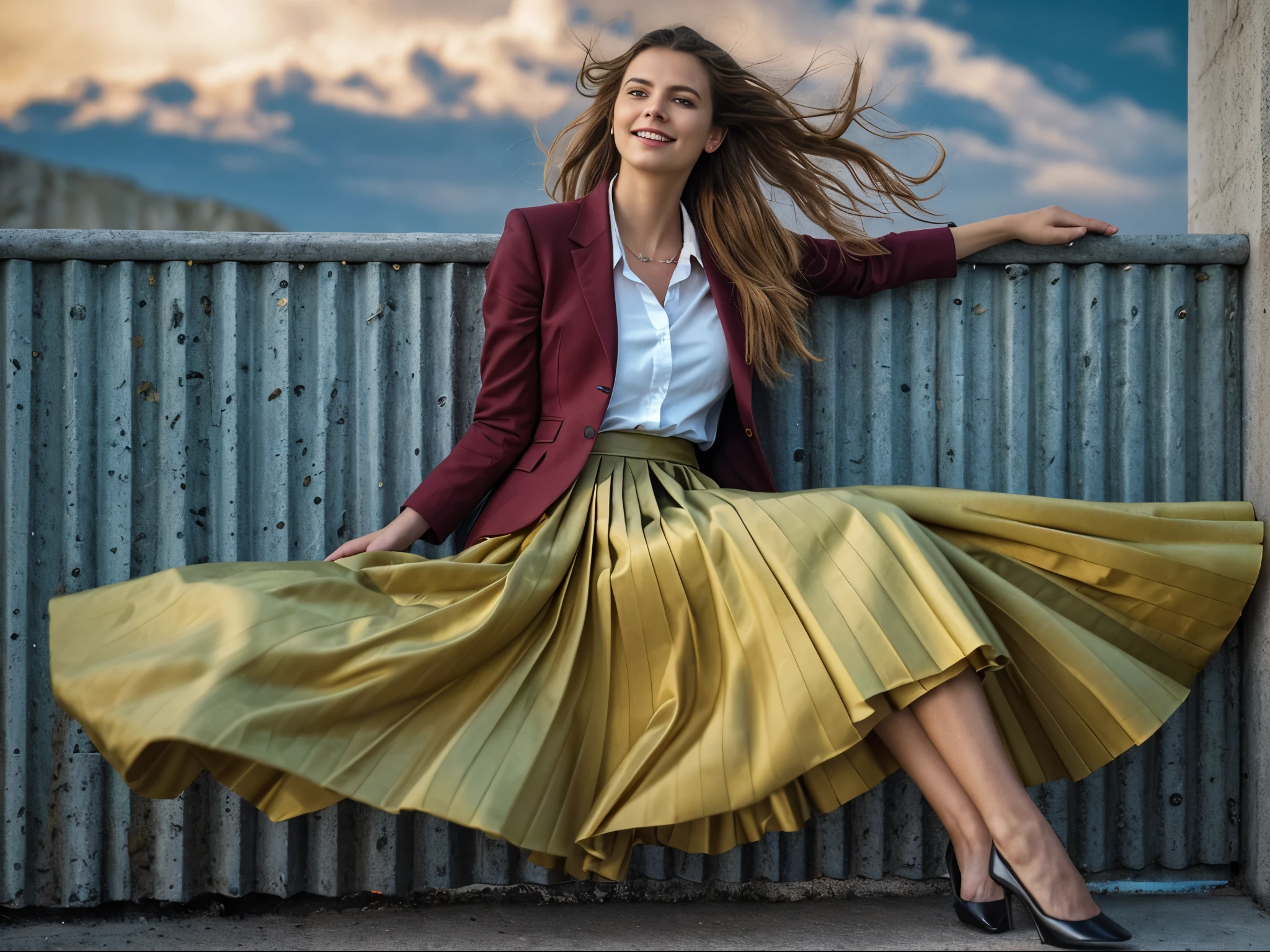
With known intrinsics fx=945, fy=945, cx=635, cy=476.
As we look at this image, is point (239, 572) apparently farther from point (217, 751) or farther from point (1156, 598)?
point (1156, 598)

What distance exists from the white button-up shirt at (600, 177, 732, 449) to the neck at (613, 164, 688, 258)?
0.04 metres

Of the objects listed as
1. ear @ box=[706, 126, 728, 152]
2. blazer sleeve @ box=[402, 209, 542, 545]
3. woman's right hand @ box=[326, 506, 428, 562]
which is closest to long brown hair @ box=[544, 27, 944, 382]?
ear @ box=[706, 126, 728, 152]

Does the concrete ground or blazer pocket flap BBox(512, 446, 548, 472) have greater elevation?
blazer pocket flap BBox(512, 446, 548, 472)

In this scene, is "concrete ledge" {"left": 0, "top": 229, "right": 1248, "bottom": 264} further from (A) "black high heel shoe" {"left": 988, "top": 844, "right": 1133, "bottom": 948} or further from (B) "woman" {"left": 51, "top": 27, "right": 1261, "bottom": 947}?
(A) "black high heel shoe" {"left": 988, "top": 844, "right": 1133, "bottom": 948}

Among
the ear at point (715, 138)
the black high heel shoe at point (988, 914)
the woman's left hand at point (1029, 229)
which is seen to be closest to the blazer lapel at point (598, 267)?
the ear at point (715, 138)

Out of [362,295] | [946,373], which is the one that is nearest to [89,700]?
[362,295]

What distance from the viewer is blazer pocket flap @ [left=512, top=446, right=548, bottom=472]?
2.20m

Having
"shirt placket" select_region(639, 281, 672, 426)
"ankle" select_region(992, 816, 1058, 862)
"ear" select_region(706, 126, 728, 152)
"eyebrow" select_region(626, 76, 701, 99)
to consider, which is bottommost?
"ankle" select_region(992, 816, 1058, 862)

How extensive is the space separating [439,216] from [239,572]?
640cm

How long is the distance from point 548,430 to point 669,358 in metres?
0.34

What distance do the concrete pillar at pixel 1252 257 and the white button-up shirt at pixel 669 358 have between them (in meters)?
1.30

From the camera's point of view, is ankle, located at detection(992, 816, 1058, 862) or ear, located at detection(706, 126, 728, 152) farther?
ear, located at detection(706, 126, 728, 152)

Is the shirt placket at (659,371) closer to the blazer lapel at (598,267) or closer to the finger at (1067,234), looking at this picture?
the blazer lapel at (598,267)

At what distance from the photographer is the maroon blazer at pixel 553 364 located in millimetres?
2154
